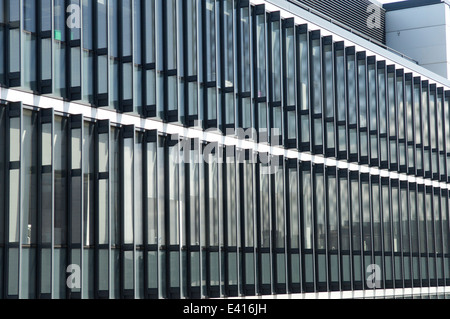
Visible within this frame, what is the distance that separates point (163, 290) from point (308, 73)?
1007 centimetres

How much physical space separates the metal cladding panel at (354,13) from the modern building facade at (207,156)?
3558 millimetres

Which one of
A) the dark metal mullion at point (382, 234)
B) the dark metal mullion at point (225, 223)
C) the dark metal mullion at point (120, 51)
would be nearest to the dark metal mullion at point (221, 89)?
the dark metal mullion at point (225, 223)

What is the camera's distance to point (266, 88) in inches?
993

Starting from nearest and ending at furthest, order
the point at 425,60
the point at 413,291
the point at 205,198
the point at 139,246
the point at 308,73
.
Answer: the point at 139,246
the point at 205,198
the point at 308,73
the point at 413,291
the point at 425,60

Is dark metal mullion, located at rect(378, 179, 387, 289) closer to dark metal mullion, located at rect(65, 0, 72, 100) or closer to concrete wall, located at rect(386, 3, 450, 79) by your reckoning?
concrete wall, located at rect(386, 3, 450, 79)

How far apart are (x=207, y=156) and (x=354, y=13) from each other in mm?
17341

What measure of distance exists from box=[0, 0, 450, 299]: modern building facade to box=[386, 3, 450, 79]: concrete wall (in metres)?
6.03

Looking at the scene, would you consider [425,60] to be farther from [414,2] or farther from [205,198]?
[205,198]

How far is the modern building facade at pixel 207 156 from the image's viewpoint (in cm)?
1742

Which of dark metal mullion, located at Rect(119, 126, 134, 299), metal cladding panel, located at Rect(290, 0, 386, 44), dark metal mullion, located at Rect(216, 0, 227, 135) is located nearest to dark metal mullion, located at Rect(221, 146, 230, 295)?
dark metal mullion, located at Rect(216, 0, 227, 135)

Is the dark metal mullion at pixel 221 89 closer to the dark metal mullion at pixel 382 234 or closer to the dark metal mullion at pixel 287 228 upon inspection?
the dark metal mullion at pixel 287 228

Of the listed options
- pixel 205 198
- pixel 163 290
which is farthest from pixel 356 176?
pixel 163 290

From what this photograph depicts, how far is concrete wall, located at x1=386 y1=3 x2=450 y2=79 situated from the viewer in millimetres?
40250

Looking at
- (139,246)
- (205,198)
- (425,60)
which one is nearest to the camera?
(139,246)
